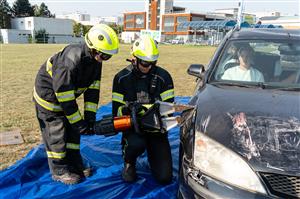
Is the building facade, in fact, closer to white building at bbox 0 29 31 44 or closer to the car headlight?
white building at bbox 0 29 31 44

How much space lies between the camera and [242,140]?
1942 millimetres

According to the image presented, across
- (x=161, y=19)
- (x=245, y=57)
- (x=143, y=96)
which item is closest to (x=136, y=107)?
(x=143, y=96)

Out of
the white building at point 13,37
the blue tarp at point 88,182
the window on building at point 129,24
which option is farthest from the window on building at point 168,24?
the blue tarp at point 88,182

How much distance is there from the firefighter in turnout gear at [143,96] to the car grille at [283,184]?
1.63 m

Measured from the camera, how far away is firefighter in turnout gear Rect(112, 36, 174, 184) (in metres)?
3.35

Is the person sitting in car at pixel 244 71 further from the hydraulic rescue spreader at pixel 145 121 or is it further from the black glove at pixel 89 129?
the black glove at pixel 89 129

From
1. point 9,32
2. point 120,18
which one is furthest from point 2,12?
point 120,18

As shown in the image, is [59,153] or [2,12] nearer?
[59,153]

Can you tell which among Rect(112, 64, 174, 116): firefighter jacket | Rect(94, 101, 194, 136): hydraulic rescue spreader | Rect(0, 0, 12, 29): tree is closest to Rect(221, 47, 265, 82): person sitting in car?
Rect(94, 101, 194, 136): hydraulic rescue spreader

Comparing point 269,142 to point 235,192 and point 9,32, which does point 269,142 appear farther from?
point 9,32

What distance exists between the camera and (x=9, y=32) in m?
56.6

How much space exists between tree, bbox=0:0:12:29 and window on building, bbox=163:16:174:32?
38939 mm

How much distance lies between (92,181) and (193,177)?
1.66 metres

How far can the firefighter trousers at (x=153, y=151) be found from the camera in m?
3.36
